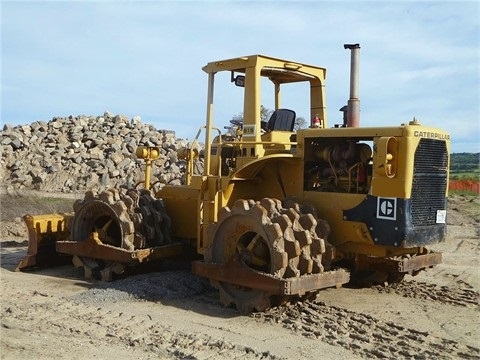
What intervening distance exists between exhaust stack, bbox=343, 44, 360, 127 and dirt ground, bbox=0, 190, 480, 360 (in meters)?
2.11

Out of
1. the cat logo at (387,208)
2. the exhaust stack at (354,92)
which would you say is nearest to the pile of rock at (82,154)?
the exhaust stack at (354,92)

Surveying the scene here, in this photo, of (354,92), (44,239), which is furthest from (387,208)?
(44,239)

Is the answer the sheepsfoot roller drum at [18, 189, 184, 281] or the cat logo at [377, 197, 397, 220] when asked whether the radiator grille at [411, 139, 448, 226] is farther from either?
the sheepsfoot roller drum at [18, 189, 184, 281]

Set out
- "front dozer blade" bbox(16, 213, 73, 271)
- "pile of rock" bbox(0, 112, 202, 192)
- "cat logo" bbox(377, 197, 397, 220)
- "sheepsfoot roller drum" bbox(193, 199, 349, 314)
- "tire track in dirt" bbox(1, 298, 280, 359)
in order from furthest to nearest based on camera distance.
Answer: "pile of rock" bbox(0, 112, 202, 192)
"front dozer blade" bbox(16, 213, 73, 271)
"cat logo" bbox(377, 197, 397, 220)
"sheepsfoot roller drum" bbox(193, 199, 349, 314)
"tire track in dirt" bbox(1, 298, 280, 359)

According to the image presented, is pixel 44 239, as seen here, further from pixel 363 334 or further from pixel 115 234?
pixel 363 334

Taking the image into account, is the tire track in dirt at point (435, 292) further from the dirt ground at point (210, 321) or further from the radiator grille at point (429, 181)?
the radiator grille at point (429, 181)

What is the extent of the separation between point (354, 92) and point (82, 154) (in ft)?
49.8

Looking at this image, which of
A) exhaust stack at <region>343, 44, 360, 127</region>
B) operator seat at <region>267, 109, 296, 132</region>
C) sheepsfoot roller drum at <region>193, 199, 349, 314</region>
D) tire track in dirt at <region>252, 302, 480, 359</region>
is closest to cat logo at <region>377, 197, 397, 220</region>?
sheepsfoot roller drum at <region>193, 199, 349, 314</region>

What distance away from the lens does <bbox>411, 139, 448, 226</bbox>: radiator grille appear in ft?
20.7

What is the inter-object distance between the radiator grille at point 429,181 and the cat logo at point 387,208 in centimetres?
23

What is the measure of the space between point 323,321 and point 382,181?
5.03ft

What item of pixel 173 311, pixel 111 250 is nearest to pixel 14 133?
pixel 111 250

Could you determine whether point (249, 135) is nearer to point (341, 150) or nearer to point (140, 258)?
point (341, 150)

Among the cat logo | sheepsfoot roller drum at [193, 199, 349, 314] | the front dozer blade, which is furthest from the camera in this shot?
the front dozer blade
